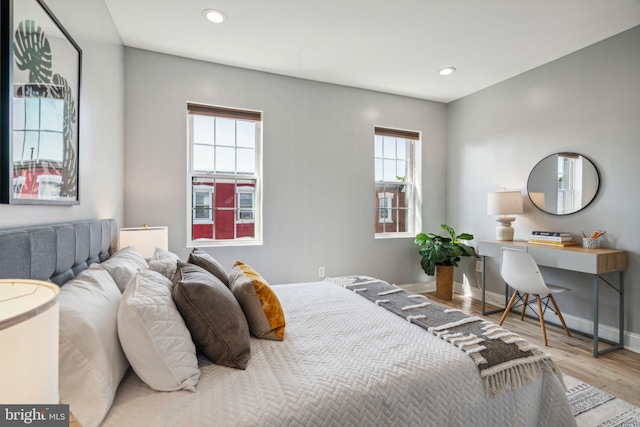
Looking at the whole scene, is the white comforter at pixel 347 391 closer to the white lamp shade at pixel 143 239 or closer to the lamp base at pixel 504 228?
the white lamp shade at pixel 143 239

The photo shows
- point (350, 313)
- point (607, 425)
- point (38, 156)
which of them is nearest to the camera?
point (38, 156)

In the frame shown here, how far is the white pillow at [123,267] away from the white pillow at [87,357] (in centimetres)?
42

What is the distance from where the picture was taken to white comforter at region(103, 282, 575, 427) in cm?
95

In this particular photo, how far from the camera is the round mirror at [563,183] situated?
2828mm

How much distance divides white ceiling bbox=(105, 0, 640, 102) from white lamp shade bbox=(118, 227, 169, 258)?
1.70 meters

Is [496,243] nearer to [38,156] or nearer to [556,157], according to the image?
[556,157]

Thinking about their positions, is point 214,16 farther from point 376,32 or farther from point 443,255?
point 443,255

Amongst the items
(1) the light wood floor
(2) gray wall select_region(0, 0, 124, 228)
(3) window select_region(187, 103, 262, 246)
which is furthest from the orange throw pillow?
(1) the light wood floor

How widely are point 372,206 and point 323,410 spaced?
3.06 metres

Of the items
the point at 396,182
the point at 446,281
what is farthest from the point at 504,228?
A: the point at 396,182

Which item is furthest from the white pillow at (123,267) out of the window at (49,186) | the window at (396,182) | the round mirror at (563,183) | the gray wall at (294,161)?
the round mirror at (563,183)

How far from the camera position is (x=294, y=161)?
137 inches

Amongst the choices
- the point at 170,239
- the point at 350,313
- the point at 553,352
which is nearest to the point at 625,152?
the point at 553,352

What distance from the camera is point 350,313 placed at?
180cm
